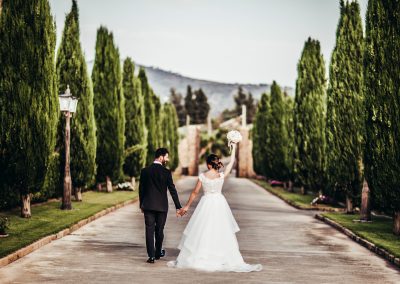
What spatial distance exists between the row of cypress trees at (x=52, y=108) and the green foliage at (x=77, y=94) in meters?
0.04

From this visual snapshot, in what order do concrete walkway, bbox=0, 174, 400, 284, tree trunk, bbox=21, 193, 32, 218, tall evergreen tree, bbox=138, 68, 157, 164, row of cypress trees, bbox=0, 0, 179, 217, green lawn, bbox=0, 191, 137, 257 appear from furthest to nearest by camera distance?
1. tall evergreen tree, bbox=138, 68, 157, 164
2. tree trunk, bbox=21, 193, 32, 218
3. row of cypress trees, bbox=0, 0, 179, 217
4. green lawn, bbox=0, 191, 137, 257
5. concrete walkway, bbox=0, 174, 400, 284

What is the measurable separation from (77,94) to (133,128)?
1260 cm

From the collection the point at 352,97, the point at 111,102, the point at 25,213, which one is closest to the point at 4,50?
the point at 25,213

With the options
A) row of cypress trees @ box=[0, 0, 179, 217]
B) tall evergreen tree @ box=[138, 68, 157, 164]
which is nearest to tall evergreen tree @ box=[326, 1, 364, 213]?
row of cypress trees @ box=[0, 0, 179, 217]

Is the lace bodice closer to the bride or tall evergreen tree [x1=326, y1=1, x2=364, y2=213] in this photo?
the bride

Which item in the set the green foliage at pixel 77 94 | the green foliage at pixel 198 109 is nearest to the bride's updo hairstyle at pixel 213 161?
the green foliage at pixel 77 94

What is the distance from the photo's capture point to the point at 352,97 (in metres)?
24.9

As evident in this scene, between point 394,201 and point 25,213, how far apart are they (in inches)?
368

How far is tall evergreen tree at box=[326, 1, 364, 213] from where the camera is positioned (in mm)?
24547

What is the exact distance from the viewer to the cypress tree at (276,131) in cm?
4762

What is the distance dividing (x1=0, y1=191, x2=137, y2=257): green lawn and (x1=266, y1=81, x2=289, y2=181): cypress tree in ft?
67.8

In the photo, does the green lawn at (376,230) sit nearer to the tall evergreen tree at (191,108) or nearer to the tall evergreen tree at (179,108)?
the tall evergreen tree at (191,108)

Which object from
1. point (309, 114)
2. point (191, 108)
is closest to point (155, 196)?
point (309, 114)

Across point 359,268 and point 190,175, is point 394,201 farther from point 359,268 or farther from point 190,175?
point 190,175
